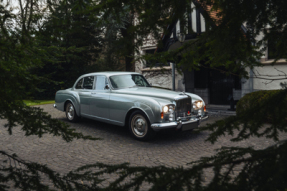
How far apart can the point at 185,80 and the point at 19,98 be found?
13.2 meters

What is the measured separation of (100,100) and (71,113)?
2097 millimetres

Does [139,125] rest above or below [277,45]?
below

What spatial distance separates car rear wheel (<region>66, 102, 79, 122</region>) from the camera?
29.9 ft

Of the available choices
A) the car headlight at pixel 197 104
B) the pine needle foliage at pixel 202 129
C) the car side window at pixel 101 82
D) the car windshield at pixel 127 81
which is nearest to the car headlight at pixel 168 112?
the car headlight at pixel 197 104

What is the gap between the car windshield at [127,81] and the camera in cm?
782

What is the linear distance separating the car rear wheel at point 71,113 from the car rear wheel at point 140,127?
9.89 feet

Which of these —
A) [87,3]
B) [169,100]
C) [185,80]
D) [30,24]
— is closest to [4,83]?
[30,24]

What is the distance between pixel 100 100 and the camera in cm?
775

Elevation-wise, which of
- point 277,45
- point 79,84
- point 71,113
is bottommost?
point 71,113

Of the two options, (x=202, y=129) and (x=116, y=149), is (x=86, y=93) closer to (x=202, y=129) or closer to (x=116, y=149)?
(x=116, y=149)

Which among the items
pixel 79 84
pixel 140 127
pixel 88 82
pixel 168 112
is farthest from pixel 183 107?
pixel 79 84

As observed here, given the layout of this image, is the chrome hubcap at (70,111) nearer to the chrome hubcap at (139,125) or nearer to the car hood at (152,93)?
the car hood at (152,93)

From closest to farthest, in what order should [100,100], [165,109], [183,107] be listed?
[165,109] → [183,107] → [100,100]

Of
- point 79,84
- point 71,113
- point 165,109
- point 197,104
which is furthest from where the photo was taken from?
point 71,113
